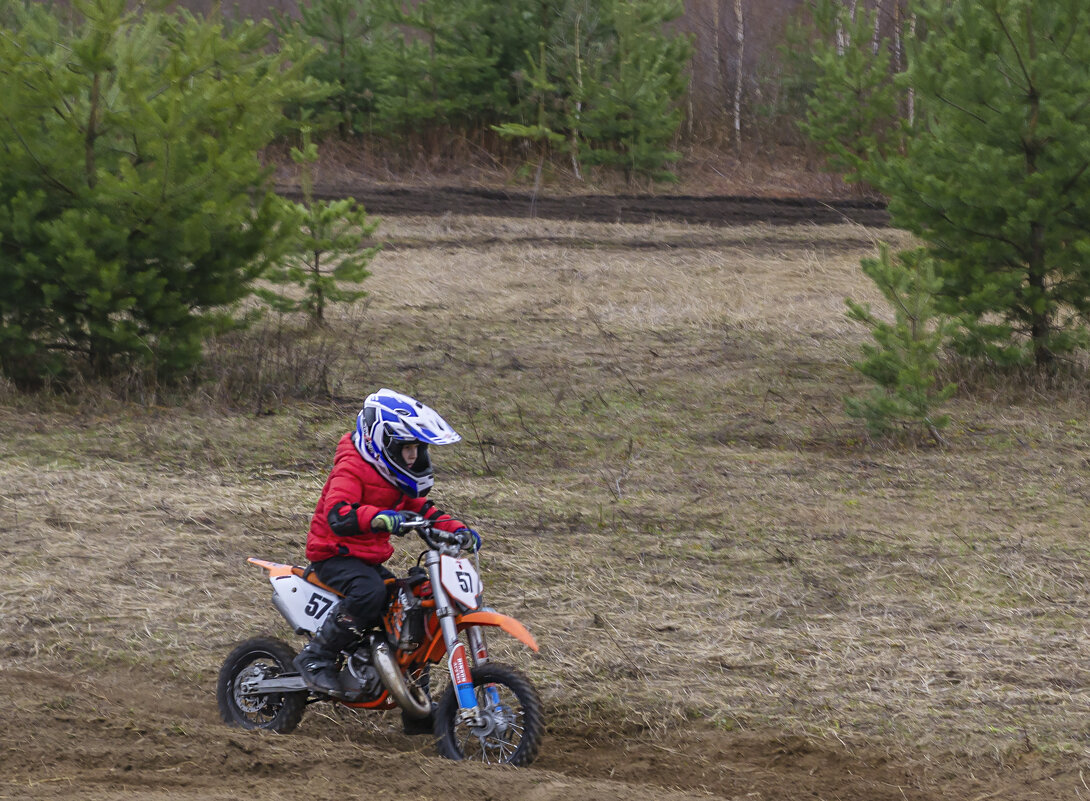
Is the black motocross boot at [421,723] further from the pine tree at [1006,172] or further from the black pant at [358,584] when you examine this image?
the pine tree at [1006,172]

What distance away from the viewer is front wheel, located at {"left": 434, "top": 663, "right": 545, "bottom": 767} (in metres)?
5.24

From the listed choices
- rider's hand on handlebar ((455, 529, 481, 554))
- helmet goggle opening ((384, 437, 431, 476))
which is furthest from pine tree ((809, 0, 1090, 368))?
rider's hand on handlebar ((455, 529, 481, 554))

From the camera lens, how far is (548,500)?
31.2ft

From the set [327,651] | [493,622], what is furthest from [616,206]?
[493,622]

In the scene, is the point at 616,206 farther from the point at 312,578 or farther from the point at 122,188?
the point at 312,578

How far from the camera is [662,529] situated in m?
8.87

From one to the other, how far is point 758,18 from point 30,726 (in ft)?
131

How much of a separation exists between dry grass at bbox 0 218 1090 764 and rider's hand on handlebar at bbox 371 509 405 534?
5.20 feet

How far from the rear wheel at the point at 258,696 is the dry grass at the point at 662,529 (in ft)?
2.85

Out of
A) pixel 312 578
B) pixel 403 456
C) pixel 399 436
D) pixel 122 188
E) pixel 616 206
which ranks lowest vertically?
pixel 312 578

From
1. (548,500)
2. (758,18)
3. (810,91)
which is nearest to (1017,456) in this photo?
(548,500)

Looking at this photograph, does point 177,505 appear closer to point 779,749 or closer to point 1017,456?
point 779,749

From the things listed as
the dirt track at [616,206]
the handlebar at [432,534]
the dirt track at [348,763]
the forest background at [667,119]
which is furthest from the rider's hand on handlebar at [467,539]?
the forest background at [667,119]

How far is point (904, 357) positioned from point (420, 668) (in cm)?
676
